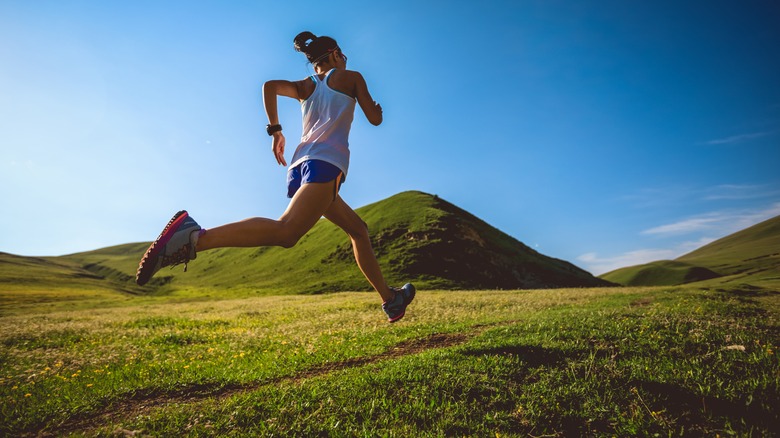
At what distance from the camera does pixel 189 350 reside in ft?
28.3

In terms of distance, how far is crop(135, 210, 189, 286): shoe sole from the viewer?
164 inches

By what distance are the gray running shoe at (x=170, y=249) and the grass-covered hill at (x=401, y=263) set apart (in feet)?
254

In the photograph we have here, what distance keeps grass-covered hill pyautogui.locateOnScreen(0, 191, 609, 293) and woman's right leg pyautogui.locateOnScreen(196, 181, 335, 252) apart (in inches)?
3025

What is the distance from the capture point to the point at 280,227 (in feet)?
15.7

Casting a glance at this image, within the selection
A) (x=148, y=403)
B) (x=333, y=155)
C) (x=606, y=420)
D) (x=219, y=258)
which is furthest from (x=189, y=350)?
(x=219, y=258)

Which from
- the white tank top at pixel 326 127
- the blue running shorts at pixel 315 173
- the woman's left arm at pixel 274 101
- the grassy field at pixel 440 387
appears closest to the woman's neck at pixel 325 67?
the white tank top at pixel 326 127

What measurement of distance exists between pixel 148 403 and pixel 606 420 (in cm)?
553

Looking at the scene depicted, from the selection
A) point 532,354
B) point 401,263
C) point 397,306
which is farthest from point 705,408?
point 401,263

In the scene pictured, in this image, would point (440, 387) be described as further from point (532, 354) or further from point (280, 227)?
point (280, 227)

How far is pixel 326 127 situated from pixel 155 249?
2782 mm

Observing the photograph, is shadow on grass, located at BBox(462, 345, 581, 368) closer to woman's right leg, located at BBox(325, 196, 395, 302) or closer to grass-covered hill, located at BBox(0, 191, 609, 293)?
woman's right leg, located at BBox(325, 196, 395, 302)

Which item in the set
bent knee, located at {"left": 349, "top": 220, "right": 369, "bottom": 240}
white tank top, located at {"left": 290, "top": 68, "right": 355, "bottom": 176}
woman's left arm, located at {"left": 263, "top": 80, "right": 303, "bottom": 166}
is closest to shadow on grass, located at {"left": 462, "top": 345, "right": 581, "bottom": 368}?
bent knee, located at {"left": 349, "top": 220, "right": 369, "bottom": 240}

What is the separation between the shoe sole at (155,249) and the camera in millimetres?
4176

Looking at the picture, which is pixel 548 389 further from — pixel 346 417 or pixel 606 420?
pixel 346 417
